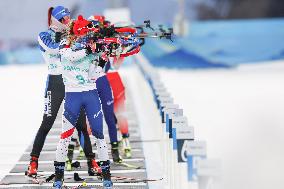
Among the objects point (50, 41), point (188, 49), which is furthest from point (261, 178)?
point (188, 49)

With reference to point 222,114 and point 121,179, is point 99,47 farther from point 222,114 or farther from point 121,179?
point 222,114

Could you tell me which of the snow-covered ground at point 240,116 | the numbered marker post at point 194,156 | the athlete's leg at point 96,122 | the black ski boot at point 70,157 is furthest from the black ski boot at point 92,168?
the numbered marker post at point 194,156

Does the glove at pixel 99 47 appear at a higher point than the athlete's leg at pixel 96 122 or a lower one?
higher

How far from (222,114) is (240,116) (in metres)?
0.49

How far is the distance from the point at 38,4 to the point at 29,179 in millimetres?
25866

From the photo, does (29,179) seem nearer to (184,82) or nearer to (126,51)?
(126,51)

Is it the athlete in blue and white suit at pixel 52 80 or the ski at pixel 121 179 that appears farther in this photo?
the ski at pixel 121 179

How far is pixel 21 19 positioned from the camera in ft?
117

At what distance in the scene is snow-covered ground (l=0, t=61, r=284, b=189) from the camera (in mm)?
12539

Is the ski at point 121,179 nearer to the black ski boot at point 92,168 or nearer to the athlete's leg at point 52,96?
the black ski boot at point 92,168

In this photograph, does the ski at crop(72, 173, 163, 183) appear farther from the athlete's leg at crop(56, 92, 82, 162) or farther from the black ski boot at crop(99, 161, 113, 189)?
the athlete's leg at crop(56, 92, 82, 162)

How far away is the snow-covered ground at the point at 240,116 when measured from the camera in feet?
39.7

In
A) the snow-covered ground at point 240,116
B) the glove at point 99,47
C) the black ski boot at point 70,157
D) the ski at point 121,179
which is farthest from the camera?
the snow-covered ground at point 240,116

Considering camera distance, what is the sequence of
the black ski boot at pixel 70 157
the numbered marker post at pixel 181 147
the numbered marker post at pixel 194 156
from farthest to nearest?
the black ski boot at pixel 70 157 < the numbered marker post at pixel 181 147 < the numbered marker post at pixel 194 156
